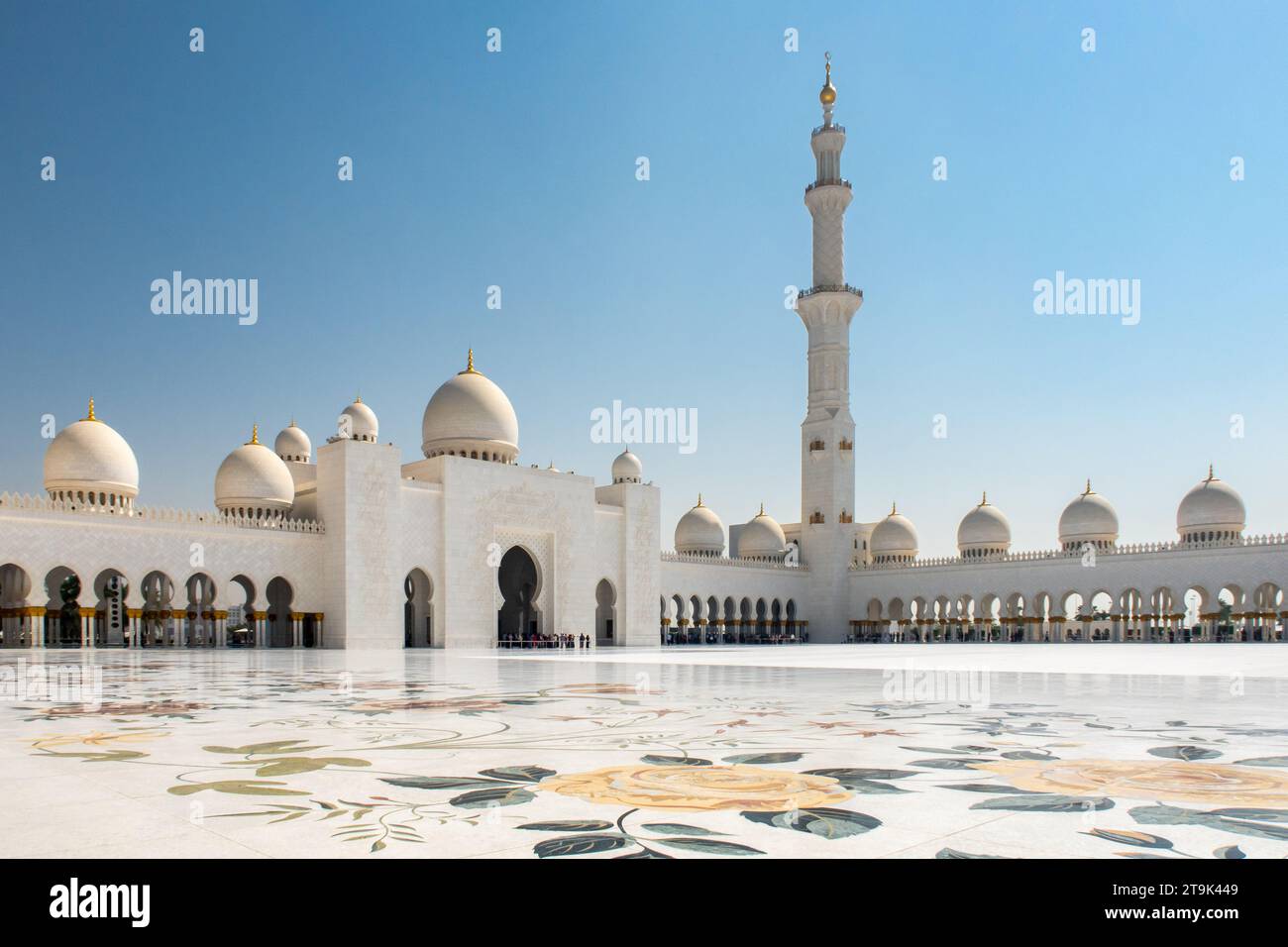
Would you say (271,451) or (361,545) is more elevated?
(271,451)

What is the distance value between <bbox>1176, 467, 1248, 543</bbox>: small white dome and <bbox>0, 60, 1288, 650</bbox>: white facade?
0.07 m

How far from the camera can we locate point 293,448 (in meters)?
32.2

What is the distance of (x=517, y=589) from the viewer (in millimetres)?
32406

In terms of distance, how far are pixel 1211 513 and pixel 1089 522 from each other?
371cm

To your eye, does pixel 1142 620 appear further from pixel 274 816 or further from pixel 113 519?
pixel 274 816

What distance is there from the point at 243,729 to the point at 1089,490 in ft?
119

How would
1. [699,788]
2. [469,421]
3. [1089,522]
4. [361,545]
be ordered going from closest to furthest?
[699,788]
[361,545]
[469,421]
[1089,522]

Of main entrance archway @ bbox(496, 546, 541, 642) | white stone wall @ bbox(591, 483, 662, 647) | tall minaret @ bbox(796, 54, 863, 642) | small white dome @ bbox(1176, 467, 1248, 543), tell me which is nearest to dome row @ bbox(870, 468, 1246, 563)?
small white dome @ bbox(1176, 467, 1248, 543)

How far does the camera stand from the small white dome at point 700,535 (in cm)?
4078

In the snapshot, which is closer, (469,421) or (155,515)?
(155,515)

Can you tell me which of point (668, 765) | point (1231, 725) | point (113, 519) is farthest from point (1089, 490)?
point (668, 765)

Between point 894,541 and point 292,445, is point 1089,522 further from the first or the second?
point 292,445

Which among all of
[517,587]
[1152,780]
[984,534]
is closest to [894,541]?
[984,534]
